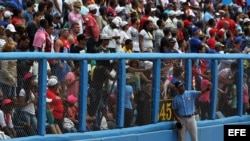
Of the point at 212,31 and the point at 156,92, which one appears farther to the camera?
the point at 212,31

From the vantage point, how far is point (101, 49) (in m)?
16.9

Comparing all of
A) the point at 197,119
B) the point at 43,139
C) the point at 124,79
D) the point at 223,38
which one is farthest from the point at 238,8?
the point at 43,139

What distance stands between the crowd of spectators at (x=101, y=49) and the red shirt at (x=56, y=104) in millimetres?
15

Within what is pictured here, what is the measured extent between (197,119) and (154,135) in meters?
1.88

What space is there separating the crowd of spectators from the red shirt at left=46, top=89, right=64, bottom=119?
15 mm

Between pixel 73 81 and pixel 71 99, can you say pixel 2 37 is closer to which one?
pixel 73 81

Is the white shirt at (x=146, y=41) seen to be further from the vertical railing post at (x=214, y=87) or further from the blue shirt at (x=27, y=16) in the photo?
the blue shirt at (x=27, y=16)

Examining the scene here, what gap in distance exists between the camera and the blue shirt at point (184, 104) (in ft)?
51.3

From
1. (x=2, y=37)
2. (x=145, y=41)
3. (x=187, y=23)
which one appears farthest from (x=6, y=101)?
(x=187, y=23)

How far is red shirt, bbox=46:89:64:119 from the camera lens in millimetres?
13049

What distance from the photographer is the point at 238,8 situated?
30031 mm

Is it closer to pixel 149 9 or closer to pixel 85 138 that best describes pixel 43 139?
pixel 85 138

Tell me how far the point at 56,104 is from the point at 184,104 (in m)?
3.28

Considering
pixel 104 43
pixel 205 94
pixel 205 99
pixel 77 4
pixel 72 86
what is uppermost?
pixel 77 4
